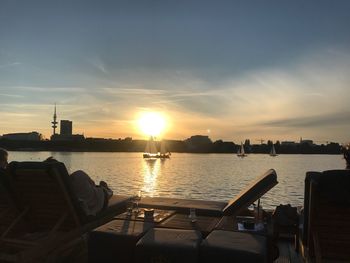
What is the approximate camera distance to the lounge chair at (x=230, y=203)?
6.06 m

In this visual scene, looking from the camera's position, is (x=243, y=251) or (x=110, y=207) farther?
(x=110, y=207)

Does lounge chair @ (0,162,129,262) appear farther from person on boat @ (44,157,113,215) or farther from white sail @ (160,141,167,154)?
white sail @ (160,141,167,154)

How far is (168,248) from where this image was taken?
4207 millimetres

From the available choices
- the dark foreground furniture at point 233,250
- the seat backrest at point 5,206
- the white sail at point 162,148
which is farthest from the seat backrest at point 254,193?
the white sail at point 162,148

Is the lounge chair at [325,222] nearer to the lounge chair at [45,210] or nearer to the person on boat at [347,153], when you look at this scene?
the person on boat at [347,153]

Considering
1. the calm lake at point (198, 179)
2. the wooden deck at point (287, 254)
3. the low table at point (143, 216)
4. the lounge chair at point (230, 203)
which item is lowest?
the calm lake at point (198, 179)

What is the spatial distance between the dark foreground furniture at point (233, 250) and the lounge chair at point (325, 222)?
2.06 feet

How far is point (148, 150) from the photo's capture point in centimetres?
11112

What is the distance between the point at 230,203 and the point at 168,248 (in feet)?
8.65

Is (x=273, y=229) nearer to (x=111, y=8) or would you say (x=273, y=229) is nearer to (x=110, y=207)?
(x=110, y=207)

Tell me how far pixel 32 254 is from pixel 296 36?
45.2 feet

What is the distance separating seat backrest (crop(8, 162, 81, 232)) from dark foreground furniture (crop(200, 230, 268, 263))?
7.72 ft

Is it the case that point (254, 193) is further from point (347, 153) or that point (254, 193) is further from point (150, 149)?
point (150, 149)

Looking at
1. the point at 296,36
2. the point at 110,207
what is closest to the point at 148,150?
the point at 296,36
